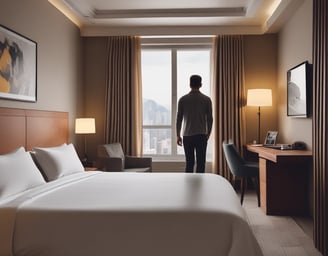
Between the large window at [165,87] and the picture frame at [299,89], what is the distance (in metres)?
1.62

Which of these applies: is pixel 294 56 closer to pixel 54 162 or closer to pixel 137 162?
pixel 137 162

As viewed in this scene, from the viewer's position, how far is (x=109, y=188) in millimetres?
2863

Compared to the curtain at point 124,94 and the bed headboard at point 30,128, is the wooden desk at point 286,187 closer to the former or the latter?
the curtain at point 124,94

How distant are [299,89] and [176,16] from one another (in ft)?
7.09

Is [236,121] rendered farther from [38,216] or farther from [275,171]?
[38,216]

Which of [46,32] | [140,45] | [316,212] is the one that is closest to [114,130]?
[140,45]

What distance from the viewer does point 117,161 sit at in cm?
493

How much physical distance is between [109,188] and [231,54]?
3.78m

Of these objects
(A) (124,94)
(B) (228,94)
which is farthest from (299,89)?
(A) (124,94)

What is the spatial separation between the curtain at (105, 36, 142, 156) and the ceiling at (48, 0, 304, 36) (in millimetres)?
251

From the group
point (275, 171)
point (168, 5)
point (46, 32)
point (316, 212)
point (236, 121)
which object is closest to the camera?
point (316, 212)

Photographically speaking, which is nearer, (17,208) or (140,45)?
(17,208)

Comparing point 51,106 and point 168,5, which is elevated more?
point 168,5

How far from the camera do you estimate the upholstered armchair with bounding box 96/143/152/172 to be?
493 centimetres
